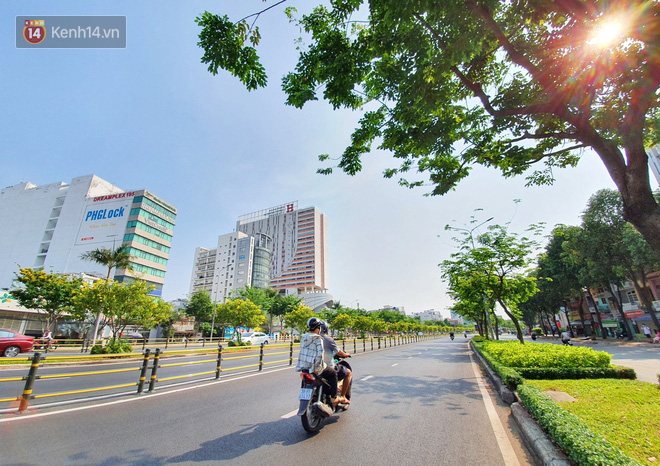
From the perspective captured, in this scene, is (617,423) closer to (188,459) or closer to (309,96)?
(188,459)

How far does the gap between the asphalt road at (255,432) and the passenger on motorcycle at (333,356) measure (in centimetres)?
57

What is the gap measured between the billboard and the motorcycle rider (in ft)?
200

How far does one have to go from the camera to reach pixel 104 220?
53.9 metres

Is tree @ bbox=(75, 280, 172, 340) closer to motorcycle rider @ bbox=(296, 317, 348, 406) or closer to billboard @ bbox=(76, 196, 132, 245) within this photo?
motorcycle rider @ bbox=(296, 317, 348, 406)

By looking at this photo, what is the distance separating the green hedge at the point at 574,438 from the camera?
8.78 feet

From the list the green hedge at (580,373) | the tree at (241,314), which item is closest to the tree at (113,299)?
the tree at (241,314)

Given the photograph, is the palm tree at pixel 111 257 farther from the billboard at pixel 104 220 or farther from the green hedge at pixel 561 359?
the billboard at pixel 104 220

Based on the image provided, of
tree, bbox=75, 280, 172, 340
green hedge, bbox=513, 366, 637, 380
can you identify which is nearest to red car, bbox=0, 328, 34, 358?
tree, bbox=75, 280, 172, 340

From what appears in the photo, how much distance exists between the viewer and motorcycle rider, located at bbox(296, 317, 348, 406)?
15.3 feet

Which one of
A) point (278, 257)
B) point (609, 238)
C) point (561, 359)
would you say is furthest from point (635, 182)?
point (278, 257)

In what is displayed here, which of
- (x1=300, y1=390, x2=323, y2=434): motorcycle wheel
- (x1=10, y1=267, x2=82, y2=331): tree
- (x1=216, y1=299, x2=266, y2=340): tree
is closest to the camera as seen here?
(x1=300, y1=390, x2=323, y2=434): motorcycle wheel

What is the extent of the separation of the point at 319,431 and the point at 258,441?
0.99 m

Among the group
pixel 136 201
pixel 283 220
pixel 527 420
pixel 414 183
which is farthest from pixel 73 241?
pixel 283 220

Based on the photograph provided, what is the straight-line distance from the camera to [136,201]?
5438 cm
